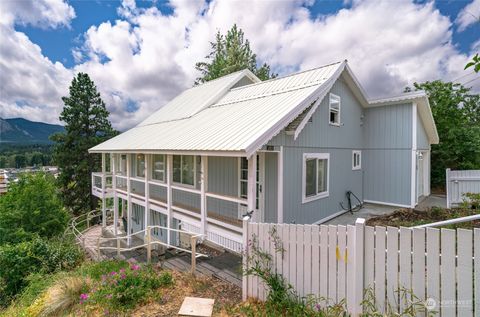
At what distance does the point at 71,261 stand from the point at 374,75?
18.6 metres

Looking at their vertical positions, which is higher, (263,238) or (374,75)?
(374,75)

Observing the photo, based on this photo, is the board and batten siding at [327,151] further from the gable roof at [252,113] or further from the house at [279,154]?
the gable roof at [252,113]

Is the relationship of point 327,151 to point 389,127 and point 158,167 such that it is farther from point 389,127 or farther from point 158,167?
point 158,167

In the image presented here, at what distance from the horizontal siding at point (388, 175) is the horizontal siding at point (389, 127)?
0.34 m

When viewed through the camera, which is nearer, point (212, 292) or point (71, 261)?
point (212, 292)

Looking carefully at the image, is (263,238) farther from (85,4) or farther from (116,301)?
(85,4)

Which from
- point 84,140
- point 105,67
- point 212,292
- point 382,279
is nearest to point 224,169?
point 212,292

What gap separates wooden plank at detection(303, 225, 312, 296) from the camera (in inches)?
148

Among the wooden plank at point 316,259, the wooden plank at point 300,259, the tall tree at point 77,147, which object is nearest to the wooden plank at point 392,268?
the wooden plank at point 316,259

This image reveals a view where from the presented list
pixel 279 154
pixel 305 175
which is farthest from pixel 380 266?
pixel 305 175

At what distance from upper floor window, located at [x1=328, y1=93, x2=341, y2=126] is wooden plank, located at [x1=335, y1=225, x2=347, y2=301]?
6.77 m

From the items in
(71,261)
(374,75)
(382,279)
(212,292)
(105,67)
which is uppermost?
(105,67)

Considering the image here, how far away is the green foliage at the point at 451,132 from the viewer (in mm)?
16422

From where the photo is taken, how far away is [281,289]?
3941mm
